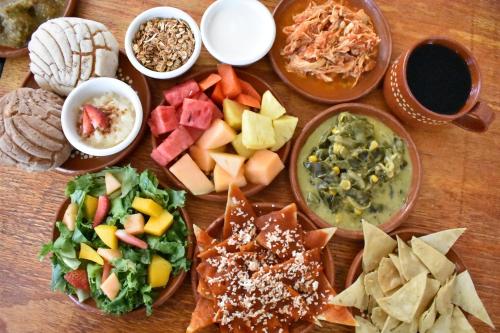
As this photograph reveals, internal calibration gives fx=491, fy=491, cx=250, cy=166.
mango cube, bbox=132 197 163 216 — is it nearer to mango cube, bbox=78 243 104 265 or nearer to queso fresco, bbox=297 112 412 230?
mango cube, bbox=78 243 104 265

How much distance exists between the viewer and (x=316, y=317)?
1.84 m

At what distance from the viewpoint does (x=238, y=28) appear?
214cm

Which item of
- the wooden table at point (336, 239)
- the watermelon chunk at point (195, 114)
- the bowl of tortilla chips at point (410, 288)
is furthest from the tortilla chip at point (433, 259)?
the watermelon chunk at point (195, 114)

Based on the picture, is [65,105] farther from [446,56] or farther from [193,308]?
[446,56]

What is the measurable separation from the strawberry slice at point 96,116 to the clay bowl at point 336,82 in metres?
0.76

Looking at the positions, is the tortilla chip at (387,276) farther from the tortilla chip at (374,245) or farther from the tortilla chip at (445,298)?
the tortilla chip at (445,298)

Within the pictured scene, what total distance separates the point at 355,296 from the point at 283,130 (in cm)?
71

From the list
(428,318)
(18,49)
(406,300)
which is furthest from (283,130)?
(18,49)

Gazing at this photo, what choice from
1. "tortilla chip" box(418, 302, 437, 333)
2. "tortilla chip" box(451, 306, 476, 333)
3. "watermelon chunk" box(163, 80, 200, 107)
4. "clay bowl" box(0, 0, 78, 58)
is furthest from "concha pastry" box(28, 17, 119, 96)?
"tortilla chip" box(451, 306, 476, 333)

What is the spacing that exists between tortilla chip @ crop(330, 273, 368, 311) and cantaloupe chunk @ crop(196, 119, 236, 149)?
75 centimetres

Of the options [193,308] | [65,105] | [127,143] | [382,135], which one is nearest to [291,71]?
[382,135]

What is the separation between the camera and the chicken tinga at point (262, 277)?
71.2 inches

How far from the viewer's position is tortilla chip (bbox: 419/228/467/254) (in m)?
1.92

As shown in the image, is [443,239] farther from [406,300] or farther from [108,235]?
[108,235]
